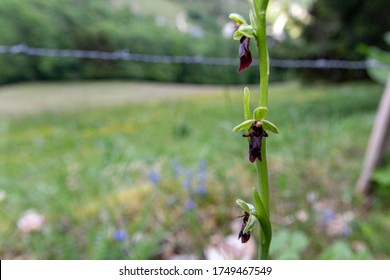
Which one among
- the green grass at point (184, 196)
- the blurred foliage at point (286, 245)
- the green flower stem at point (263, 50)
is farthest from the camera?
the green grass at point (184, 196)

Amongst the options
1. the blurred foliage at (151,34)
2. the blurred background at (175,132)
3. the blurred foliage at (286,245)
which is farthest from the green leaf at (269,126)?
the blurred foliage at (151,34)

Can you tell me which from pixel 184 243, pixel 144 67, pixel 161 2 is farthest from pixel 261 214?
pixel 144 67

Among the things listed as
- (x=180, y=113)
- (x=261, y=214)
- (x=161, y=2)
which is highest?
(x=261, y=214)

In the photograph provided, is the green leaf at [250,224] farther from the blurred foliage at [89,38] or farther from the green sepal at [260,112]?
the blurred foliage at [89,38]

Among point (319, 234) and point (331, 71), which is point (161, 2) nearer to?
point (331, 71)

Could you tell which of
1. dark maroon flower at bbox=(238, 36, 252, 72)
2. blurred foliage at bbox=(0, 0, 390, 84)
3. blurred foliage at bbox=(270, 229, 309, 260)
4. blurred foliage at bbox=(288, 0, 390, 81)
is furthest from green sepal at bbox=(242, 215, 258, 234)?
blurred foliage at bbox=(288, 0, 390, 81)

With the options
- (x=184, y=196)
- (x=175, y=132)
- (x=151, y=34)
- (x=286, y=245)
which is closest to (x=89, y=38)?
(x=151, y=34)
